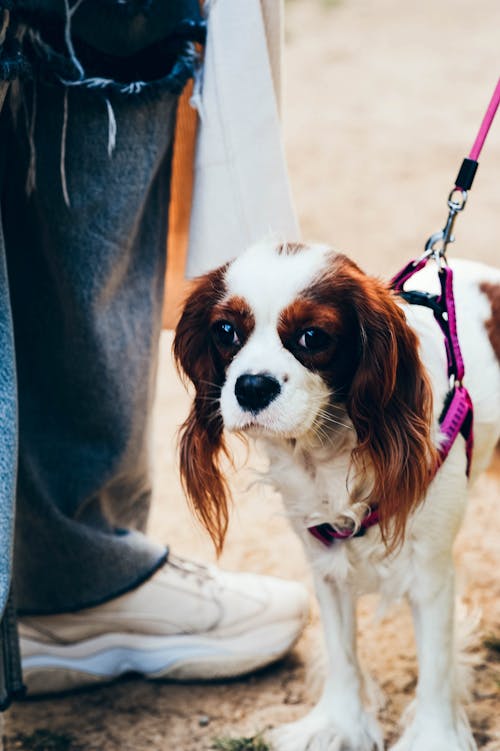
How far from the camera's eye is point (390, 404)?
5.98ft

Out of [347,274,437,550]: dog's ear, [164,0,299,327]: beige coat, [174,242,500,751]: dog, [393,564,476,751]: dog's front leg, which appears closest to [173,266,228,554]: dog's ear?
[174,242,500,751]: dog

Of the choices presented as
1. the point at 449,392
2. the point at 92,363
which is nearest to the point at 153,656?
the point at 92,363

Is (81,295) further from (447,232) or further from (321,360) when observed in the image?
(447,232)

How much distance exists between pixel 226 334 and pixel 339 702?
88cm

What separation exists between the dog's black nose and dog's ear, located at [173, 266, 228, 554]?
0.67ft

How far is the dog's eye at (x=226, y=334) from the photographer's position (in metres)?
1.79

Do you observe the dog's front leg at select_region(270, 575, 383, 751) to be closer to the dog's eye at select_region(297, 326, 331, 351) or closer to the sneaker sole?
the sneaker sole

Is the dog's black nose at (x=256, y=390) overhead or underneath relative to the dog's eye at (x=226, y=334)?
underneath

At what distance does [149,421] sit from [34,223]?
1.73 feet

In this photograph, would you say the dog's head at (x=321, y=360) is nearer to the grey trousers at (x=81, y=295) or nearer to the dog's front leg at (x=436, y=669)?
the dog's front leg at (x=436, y=669)

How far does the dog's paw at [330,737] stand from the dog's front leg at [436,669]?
0.33 feet

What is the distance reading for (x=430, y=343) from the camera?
196 centimetres

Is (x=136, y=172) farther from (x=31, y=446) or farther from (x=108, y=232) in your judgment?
(x=31, y=446)

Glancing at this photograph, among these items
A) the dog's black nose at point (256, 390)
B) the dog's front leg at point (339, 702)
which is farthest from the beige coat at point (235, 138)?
the dog's front leg at point (339, 702)
